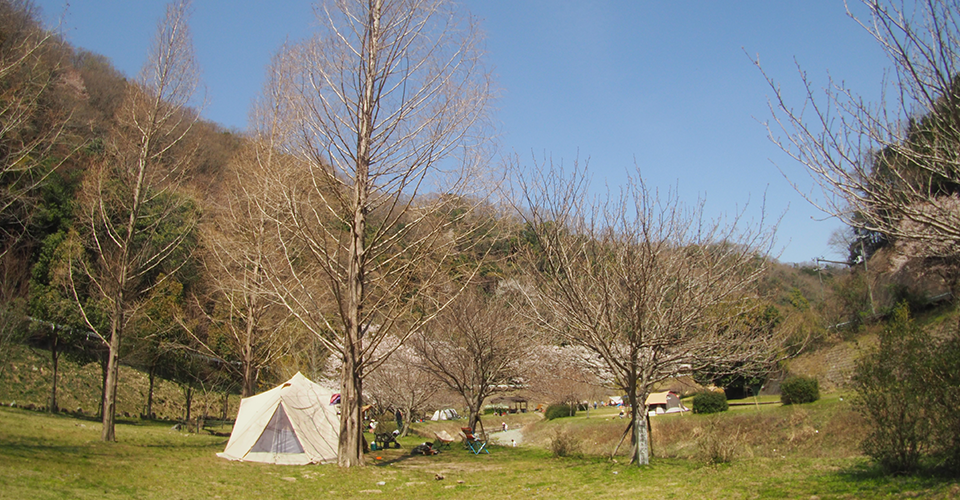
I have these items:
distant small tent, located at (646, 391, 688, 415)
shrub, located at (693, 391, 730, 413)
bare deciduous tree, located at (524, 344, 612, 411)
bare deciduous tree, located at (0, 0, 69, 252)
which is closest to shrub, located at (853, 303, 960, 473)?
bare deciduous tree, located at (524, 344, 612, 411)

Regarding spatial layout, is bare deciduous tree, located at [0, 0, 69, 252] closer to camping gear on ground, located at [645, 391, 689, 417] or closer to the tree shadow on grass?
the tree shadow on grass

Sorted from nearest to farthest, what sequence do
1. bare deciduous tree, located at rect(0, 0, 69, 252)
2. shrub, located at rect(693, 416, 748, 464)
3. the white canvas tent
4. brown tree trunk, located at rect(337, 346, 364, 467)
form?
shrub, located at rect(693, 416, 748, 464) < brown tree trunk, located at rect(337, 346, 364, 467) < bare deciduous tree, located at rect(0, 0, 69, 252) < the white canvas tent

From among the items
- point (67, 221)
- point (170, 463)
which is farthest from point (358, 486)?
point (67, 221)

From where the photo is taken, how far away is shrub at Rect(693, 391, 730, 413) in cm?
1827

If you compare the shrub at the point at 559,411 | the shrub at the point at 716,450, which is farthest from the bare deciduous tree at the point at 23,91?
the shrub at the point at 559,411

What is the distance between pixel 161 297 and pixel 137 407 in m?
4.83

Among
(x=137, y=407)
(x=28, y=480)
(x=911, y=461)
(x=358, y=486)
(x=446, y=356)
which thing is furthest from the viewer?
(x=137, y=407)

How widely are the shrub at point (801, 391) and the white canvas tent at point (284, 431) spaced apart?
1272 cm

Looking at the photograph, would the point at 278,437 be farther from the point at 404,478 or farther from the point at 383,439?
the point at 383,439

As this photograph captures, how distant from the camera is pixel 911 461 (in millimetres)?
6969

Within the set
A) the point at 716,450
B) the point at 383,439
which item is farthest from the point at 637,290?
the point at 383,439

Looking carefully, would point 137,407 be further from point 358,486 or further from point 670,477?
point 670,477

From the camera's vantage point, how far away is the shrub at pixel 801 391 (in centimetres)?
1614

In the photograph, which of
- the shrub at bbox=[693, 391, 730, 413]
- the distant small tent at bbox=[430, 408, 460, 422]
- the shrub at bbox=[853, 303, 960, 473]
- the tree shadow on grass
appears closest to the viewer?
the tree shadow on grass
